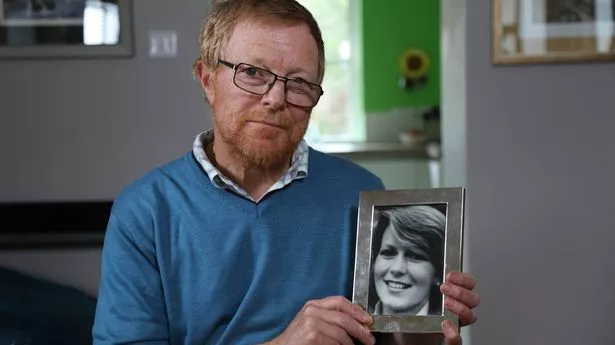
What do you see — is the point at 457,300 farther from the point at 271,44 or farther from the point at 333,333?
the point at 271,44

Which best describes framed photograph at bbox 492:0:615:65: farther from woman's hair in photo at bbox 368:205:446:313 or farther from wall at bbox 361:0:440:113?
wall at bbox 361:0:440:113

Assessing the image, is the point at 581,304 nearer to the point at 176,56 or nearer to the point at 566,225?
the point at 566,225

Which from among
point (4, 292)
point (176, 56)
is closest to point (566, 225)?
point (176, 56)

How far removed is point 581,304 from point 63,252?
6.32 feet

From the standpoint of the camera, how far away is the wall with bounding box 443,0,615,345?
268 cm

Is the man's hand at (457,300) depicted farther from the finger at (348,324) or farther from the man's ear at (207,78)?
the man's ear at (207,78)

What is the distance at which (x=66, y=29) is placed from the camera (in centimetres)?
274

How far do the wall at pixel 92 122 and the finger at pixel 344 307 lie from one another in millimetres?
1708

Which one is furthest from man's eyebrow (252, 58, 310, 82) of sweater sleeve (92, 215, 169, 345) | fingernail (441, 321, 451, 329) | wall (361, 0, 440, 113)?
wall (361, 0, 440, 113)

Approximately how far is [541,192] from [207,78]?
5.66ft

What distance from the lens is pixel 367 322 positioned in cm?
116

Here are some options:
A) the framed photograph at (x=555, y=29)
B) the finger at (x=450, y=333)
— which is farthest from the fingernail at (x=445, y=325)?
the framed photograph at (x=555, y=29)

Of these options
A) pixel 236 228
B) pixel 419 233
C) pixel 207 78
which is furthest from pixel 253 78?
pixel 419 233

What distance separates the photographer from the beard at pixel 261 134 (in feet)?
4.10
